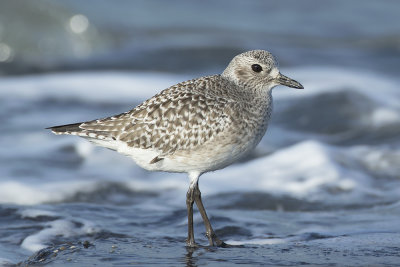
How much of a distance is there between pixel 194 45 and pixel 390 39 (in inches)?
217

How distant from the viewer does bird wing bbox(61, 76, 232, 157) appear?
7195 millimetres

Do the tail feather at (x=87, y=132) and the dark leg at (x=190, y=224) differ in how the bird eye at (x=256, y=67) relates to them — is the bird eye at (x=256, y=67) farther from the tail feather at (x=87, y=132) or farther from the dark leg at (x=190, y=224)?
the tail feather at (x=87, y=132)

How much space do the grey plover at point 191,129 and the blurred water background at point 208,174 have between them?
88 centimetres

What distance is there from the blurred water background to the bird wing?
3.52 feet

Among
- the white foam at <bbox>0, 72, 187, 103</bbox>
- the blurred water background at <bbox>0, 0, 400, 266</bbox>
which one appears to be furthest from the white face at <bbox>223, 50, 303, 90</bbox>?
the white foam at <bbox>0, 72, 187, 103</bbox>

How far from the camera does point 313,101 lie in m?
14.7

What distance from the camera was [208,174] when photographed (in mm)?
11125

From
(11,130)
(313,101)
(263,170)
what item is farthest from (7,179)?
(313,101)

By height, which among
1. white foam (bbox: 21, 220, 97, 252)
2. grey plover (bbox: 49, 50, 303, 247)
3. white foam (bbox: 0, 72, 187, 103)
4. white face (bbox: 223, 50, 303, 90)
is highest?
white foam (bbox: 0, 72, 187, 103)

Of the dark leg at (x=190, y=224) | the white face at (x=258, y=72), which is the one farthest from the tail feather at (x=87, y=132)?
the white face at (x=258, y=72)

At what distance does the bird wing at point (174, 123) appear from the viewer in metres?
7.20

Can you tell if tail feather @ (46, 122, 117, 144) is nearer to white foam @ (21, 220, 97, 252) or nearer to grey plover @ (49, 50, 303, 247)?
grey plover @ (49, 50, 303, 247)

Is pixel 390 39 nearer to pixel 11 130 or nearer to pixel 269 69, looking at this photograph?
pixel 11 130

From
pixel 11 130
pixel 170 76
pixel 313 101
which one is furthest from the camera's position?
pixel 170 76
